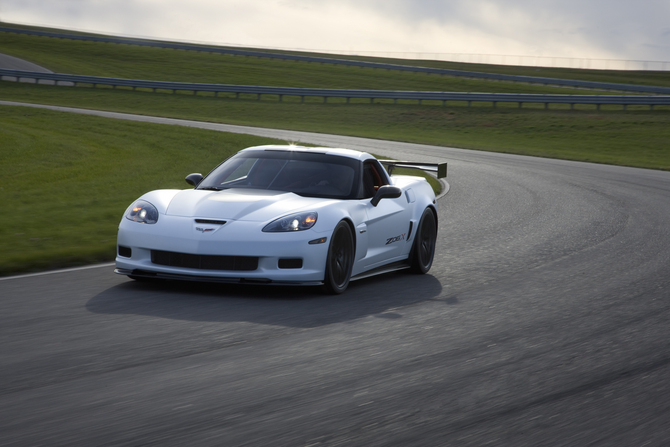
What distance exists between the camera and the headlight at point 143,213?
7.15 meters

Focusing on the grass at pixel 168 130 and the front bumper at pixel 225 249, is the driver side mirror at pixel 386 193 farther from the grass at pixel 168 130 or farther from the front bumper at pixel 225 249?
the grass at pixel 168 130

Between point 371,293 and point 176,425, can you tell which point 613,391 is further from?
point 371,293

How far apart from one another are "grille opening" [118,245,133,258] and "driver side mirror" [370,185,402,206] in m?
2.28

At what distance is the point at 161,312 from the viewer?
6.29 metres

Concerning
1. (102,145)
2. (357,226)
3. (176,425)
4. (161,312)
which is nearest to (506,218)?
(357,226)

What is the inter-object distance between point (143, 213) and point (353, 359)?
2.78m

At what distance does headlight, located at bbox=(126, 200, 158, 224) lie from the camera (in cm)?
715

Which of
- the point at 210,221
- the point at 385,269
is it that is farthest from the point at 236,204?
the point at 385,269

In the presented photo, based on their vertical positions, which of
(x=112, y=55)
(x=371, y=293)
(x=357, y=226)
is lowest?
(x=371, y=293)

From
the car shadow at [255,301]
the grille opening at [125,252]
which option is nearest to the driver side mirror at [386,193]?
the car shadow at [255,301]

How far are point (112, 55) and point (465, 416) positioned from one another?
230ft

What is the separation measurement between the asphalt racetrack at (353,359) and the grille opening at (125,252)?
0.29m

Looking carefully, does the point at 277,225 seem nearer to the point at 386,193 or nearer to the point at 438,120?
the point at 386,193

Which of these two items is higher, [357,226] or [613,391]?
[357,226]
